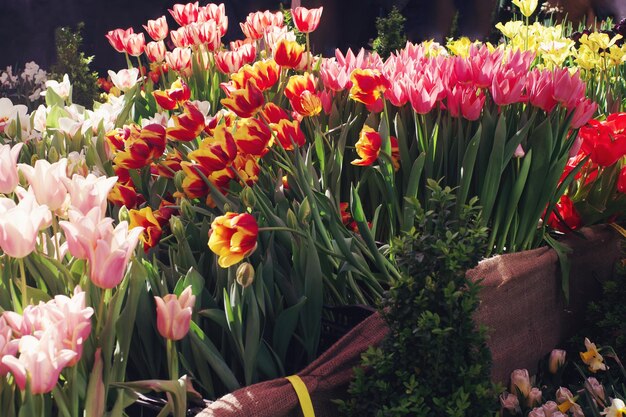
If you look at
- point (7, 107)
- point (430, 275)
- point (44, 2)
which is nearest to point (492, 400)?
point (430, 275)

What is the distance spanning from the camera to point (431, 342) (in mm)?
1272

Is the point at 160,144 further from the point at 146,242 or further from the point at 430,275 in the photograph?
the point at 430,275

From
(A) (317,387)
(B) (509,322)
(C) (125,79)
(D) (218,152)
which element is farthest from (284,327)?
(C) (125,79)

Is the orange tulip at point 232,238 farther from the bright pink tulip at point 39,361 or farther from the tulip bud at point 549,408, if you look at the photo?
the tulip bud at point 549,408

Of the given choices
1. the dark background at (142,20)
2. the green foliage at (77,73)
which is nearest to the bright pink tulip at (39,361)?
the green foliage at (77,73)

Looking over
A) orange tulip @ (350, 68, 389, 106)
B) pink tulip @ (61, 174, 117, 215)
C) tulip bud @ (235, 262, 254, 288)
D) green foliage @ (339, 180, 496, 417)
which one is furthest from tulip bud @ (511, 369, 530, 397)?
pink tulip @ (61, 174, 117, 215)

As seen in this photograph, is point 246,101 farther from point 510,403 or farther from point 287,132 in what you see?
point 510,403

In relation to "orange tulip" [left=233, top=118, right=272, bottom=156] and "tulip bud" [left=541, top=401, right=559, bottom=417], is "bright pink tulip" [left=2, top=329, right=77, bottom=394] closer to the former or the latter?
"orange tulip" [left=233, top=118, right=272, bottom=156]

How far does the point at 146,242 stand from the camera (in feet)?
4.80

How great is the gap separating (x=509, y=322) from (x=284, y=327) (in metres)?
0.65

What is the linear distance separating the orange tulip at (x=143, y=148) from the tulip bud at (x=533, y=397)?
99cm

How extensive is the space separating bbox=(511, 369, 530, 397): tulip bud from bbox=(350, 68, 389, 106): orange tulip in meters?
0.71

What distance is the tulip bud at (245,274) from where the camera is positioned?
1263 millimetres

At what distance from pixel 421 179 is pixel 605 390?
693 mm
